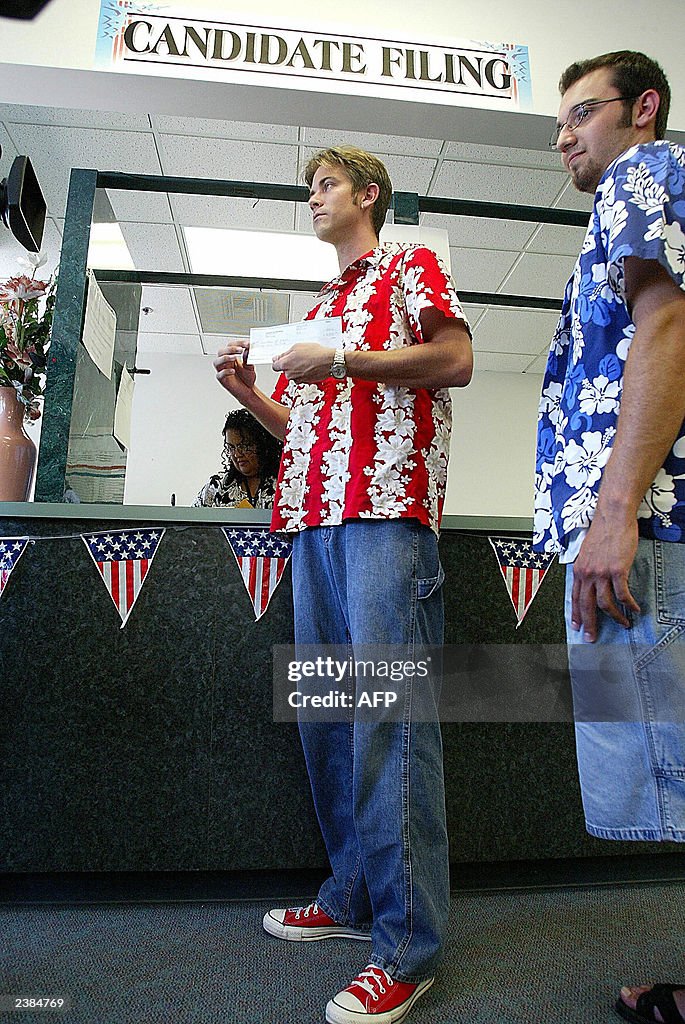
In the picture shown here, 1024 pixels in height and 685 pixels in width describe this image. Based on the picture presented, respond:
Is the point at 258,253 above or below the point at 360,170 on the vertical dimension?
above

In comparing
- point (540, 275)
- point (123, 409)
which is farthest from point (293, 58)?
point (540, 275)

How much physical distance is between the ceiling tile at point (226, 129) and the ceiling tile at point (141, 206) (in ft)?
1.74

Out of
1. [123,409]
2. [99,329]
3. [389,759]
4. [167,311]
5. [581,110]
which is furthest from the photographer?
[167,311]

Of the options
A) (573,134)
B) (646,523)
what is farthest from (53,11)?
(646,523)

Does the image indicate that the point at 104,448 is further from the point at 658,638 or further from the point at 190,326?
the point at 190,326

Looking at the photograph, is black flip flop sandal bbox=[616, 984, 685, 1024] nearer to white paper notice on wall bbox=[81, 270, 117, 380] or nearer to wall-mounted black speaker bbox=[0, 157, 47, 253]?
white paper notice on wall bbox=[81, 270, 117, 380]

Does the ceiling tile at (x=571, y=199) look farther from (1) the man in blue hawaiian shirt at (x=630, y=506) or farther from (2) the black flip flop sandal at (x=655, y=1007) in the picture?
(2) the black flip flop sandal at (x=655, y=1007)

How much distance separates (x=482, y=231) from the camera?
4.19m

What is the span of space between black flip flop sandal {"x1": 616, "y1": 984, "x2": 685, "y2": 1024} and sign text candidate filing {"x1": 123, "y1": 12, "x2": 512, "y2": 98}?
7.39 ft

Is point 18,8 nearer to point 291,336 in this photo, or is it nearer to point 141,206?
point 291,336

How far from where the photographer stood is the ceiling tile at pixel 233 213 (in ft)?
12.8

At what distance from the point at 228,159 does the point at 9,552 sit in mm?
2792

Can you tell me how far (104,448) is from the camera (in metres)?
2.05

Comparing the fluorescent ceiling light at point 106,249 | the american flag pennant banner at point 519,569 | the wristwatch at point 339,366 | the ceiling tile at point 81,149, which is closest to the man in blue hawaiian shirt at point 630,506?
the wristwatch at point 339,366
